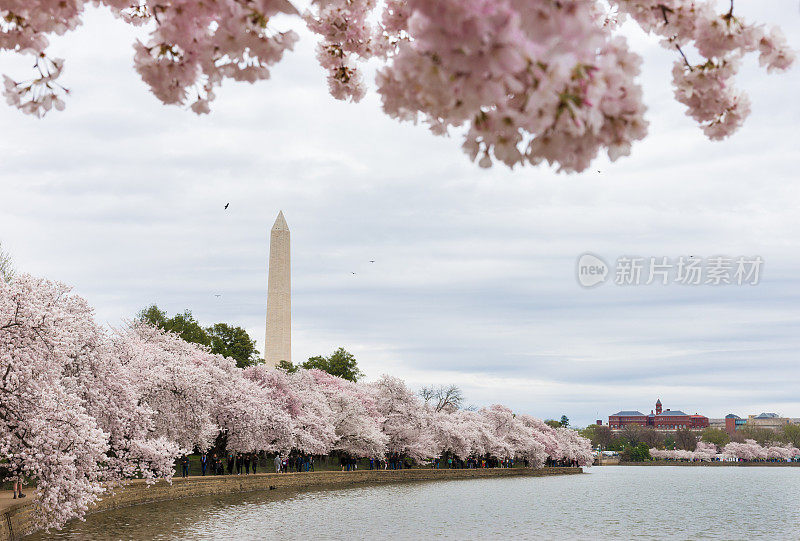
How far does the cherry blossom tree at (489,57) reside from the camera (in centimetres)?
297

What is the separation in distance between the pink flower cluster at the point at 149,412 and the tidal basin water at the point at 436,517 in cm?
208

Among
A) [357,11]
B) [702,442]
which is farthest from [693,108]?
[702,442]

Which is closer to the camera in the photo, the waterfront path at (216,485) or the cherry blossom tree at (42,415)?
the cherry blossom tree at (42,415)

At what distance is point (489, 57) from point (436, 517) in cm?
3391

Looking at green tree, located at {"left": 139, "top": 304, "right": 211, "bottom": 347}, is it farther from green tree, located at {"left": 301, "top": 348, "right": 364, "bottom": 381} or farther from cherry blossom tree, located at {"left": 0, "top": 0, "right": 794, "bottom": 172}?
cherry blossom tree, located at {"left": 0, "top": 0, "right": 794, "bottom": 172}

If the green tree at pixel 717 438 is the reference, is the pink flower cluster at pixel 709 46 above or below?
above

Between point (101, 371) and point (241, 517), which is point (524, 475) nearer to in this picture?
point (241, 517)

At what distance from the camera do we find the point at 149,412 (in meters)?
30.0

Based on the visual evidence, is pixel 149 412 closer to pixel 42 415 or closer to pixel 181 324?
pixel 42 415

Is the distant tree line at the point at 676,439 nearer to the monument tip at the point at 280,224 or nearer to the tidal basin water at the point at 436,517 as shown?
the monument tip at the point at 280,224

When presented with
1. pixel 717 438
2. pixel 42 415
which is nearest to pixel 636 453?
pixel 717 438

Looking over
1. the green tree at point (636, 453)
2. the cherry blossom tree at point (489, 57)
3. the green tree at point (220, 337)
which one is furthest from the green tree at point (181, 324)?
the green tree at point (636, 453)

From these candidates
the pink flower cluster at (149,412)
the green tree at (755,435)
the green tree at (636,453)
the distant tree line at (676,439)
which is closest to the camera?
the pink flower cluster at (149,412)

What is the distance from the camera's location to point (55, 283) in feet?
93.0
